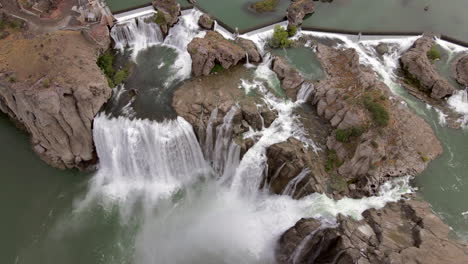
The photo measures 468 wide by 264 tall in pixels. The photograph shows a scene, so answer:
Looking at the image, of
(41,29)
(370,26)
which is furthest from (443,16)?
(41,29)

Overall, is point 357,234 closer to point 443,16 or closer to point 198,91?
point 198,91

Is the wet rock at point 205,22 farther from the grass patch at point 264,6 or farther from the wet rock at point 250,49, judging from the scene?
the grass patch at point 264,6

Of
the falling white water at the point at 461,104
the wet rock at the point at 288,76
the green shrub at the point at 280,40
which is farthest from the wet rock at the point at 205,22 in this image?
the falling white water at the point at 461,104

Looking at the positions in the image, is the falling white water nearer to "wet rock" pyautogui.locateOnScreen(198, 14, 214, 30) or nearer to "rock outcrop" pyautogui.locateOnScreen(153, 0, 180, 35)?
"wet rock" pyautogui.locateOnScreen(198, 14, 214, 30)

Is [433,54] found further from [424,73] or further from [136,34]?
[136,34]

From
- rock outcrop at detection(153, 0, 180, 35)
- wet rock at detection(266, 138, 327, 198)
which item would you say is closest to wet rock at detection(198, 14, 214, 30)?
rock outcrop at detection(153, 0, 180, 35)

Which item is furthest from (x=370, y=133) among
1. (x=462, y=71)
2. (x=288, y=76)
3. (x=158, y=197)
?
(x=158, y=197)
